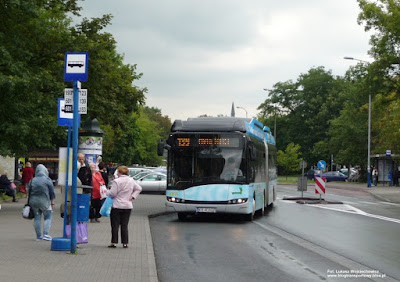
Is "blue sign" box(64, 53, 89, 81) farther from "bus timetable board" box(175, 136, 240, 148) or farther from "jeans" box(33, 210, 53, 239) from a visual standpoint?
"bus timetable board" box(175, 136, 240, 148)

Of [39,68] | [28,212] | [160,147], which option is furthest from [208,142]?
[39,68]

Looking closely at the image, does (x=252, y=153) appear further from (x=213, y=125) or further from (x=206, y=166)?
(x=213, y=125)

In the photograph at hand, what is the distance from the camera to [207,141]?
20938mm

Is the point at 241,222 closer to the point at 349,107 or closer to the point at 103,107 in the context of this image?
the point at 103,107

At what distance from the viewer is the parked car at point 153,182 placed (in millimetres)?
42156

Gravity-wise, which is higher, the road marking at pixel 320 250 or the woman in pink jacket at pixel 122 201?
the woman in pink jacket at pixel 122 201

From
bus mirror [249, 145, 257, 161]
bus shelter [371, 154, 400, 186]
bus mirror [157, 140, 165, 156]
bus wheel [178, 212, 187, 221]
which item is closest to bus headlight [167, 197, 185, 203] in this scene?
bus wheel [178, 212, 187, 221]

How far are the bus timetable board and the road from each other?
89.8 inches

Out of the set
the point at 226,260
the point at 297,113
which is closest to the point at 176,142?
the point at 226,260

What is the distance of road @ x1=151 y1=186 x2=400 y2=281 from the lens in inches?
419

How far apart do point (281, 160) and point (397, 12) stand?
44434mm

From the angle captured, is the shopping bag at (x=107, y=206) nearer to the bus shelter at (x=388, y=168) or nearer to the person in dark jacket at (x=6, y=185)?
the person in dark jacket at (x=6, y=185)

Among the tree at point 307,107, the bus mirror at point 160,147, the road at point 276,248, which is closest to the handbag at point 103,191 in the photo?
the road at point 276,248

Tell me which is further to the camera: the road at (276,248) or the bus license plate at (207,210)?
the bus license plate at (207,210)
